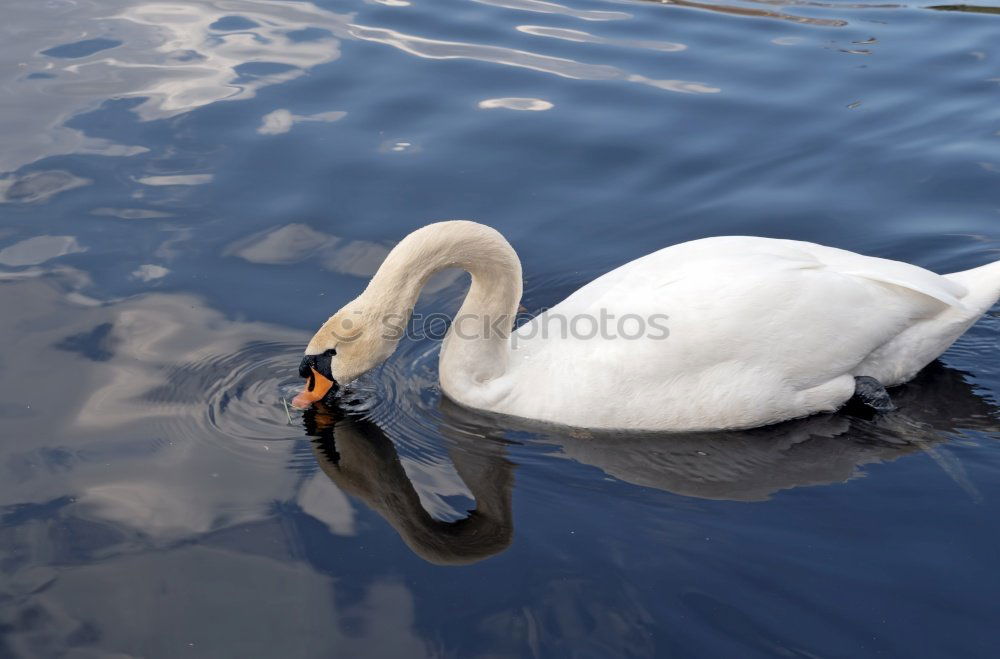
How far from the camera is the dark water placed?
17.7ft

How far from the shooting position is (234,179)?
9.86 meters

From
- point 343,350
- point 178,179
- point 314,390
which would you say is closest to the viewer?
point 343,350

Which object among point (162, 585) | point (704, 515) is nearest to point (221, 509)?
A: point (162, 585)

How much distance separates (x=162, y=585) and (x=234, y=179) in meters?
5.06

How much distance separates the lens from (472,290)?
720 centimetres

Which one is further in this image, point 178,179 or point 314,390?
point 178,179

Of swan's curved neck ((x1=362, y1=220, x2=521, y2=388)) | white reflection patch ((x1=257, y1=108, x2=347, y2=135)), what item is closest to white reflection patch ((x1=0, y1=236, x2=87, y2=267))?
white reflection patch ((x1=257, y1=108, x2=347, y2=135))

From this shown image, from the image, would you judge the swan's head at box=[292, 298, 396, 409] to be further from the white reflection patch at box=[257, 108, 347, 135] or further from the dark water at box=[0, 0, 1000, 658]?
the white reflection patch at box=[257, 108, 347, 135]

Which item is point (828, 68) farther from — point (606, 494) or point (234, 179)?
point (606, 494)

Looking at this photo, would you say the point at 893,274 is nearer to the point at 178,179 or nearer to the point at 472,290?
the point at 472,290

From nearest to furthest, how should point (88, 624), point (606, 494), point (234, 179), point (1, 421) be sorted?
point (88, 624) → point (606, 494) → point (1, 421) → point (234, 179)

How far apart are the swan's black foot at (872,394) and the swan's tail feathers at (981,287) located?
2.59 feet

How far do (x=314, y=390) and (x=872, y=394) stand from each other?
3397 mm

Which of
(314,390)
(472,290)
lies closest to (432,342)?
(472,290)
